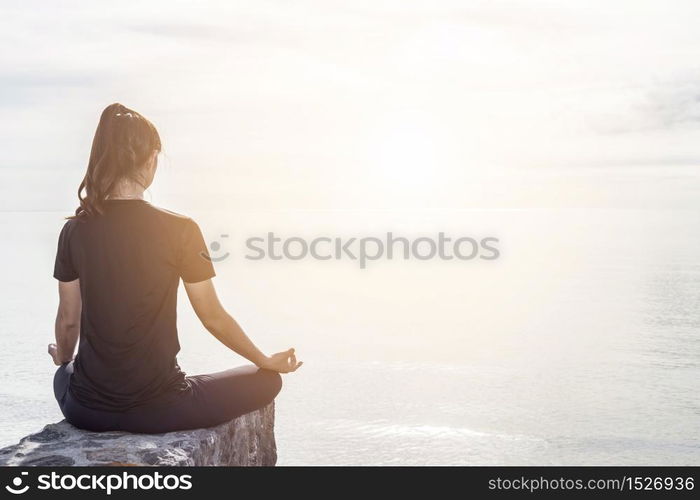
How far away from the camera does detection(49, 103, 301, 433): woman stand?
12.4ft

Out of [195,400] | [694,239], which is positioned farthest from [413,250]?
[195,400]

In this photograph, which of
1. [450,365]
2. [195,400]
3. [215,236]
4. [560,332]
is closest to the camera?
[195,400]

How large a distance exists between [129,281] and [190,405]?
73 centimetres

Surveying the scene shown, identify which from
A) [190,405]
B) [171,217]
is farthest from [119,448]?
[171,217]

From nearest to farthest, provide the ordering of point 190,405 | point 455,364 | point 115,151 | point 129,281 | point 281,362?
point 115,151
point 129,281
point 190,405
point 281,362
point 455,364

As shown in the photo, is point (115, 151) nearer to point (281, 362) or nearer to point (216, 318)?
point (216, 318)

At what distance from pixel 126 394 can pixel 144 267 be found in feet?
2.01

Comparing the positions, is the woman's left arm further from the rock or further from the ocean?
the ocean

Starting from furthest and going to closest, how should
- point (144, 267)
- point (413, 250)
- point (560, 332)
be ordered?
1. point (413, 250)
2. point (560, 332)
3. point (144, 267)

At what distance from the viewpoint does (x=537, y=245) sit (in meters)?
38.9

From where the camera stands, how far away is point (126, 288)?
12.7 feet

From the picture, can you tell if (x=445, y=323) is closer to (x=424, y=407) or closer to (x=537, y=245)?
(x=424, y=407)

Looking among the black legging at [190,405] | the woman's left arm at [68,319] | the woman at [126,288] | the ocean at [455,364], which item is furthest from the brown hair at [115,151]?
the ocean at [455,364]

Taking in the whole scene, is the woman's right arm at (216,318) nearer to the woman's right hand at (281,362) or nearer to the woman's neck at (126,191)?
the woman's right hand at (281,362)
